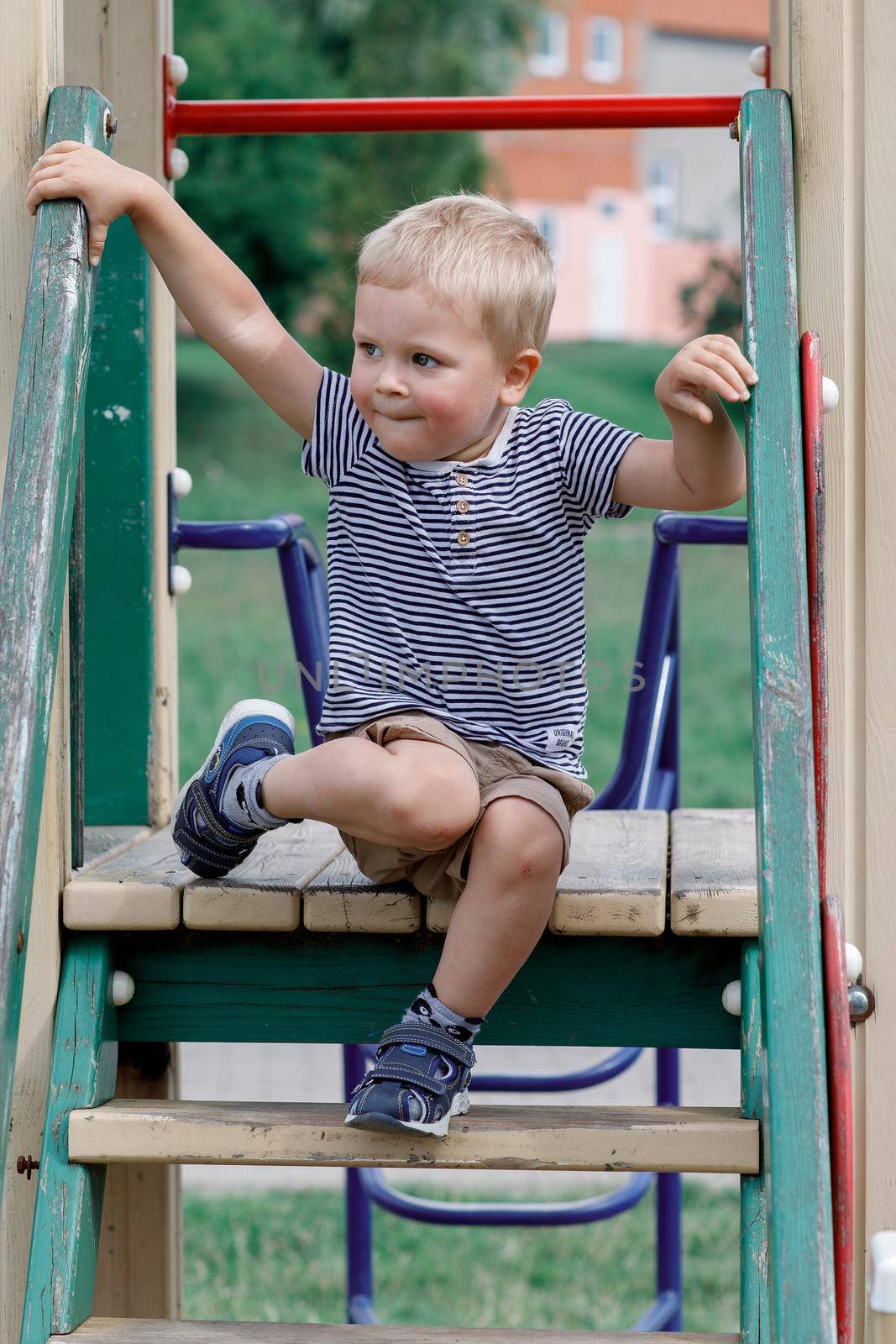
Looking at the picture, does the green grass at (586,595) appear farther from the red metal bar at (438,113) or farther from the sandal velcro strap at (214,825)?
the sandal velcro strap at (214,825)

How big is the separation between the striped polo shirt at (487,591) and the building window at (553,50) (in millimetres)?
31492

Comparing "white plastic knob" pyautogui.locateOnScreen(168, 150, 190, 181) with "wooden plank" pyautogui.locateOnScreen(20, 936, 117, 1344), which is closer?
"wooden plank" pyautogui.locateOnScreen(20, 936, 117, 1344)

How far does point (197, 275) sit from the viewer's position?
2127 millimetres

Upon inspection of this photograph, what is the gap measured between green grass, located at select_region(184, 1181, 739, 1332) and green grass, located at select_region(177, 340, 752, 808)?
3.40m

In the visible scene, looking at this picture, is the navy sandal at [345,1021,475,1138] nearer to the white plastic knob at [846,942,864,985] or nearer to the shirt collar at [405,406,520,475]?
the white plastic knob at [846,942,864,985]

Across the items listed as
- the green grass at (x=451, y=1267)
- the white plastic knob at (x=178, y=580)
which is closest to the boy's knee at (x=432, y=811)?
the white plastic knob at (x=178, y=580)

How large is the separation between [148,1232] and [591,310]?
30.5 meters

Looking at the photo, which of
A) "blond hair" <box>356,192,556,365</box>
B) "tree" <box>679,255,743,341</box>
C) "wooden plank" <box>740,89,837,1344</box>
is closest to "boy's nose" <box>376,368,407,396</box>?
"blond hair" <box>356,192,556,365</box>

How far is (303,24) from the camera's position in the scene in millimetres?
24562

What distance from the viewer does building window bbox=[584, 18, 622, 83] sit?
32.6 metres

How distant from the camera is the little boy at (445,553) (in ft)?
6.22

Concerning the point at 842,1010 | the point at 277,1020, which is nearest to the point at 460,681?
the point at 277,1020

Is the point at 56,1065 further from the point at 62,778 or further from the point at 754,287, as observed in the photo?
the point at 754,287

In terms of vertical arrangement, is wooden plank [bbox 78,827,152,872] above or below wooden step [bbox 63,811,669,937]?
above
